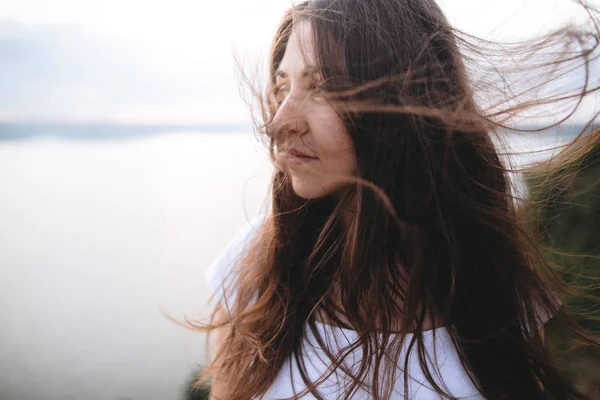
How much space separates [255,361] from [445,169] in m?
0.65

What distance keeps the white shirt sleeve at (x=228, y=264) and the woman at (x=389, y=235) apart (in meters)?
0.03

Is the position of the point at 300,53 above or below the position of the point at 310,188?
above

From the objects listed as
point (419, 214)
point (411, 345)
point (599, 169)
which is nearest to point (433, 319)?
point (411, 345)

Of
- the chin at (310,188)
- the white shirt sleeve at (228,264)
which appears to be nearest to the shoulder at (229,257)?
the white shirt sleeve at (228,264)

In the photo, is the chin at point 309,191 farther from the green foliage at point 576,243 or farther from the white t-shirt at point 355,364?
the green foliage at point 576,243

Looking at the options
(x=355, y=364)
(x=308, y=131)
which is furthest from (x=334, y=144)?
(x=355, y=364)

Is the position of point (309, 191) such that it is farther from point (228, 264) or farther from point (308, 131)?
point (228, 264)

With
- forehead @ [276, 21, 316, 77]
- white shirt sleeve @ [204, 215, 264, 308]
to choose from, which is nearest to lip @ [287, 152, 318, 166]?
forehead @ [276, 21, 316, 77]

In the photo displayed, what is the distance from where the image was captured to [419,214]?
120 centimetres

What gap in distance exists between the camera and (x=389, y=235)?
121 centimetres

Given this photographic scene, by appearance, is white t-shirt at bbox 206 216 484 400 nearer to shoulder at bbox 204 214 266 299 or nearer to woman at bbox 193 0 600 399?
woman at bbox 193 0 600 399

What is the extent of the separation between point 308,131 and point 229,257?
0.52 m

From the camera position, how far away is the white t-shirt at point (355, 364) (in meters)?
1.12

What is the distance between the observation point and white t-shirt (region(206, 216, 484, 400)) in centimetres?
112
